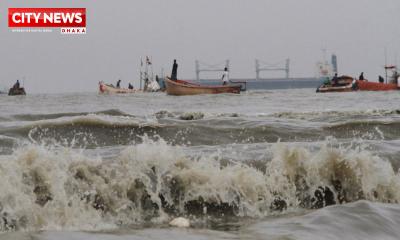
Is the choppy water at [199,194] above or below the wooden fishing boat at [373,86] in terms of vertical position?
below

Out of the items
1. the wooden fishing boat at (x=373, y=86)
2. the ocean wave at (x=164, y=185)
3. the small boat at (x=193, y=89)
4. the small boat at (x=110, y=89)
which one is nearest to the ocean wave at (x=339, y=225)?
the ocean wave at (x=164, y=185)

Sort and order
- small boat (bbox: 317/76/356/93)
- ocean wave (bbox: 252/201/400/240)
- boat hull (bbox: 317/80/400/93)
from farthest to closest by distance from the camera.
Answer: boat hull (bbox: 317/80/400/93), small boat (bbox: 317/76/356/93), ocean wave (bbox: 252/201/400/240)

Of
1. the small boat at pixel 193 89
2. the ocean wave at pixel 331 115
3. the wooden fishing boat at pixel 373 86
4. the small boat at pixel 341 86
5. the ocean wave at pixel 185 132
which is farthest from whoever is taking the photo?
the wooden fishing boat at pixel 373 86

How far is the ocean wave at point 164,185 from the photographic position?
451cm

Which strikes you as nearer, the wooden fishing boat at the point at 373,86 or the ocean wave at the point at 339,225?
the ocean wave at the point at 339,225

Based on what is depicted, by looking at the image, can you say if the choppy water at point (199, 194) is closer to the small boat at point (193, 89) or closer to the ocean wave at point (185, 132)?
the ocean wave at point (185, 132)

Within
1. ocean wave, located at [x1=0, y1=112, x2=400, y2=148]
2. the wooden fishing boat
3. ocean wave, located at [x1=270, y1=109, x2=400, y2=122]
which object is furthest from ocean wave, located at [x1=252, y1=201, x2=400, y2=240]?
the wooden fishing boat

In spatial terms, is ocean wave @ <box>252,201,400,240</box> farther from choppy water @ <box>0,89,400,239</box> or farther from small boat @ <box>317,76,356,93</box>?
small boat @ <box>317,76,356,93</box>

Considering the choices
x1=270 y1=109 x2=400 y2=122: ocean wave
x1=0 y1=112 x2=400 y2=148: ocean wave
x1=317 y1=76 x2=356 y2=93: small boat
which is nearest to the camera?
x1=0 y1=112 x2=400 y2=148: ocean wave

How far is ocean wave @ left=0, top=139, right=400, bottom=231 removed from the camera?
4.51 meters

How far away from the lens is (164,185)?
17.4ft

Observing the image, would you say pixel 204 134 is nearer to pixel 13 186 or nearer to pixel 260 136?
pixel 260 136


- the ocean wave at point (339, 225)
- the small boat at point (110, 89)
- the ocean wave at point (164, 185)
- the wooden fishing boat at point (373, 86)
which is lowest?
the ocean wave at point (339, 225)

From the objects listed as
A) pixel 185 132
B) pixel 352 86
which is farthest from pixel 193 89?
pixel 185 132
